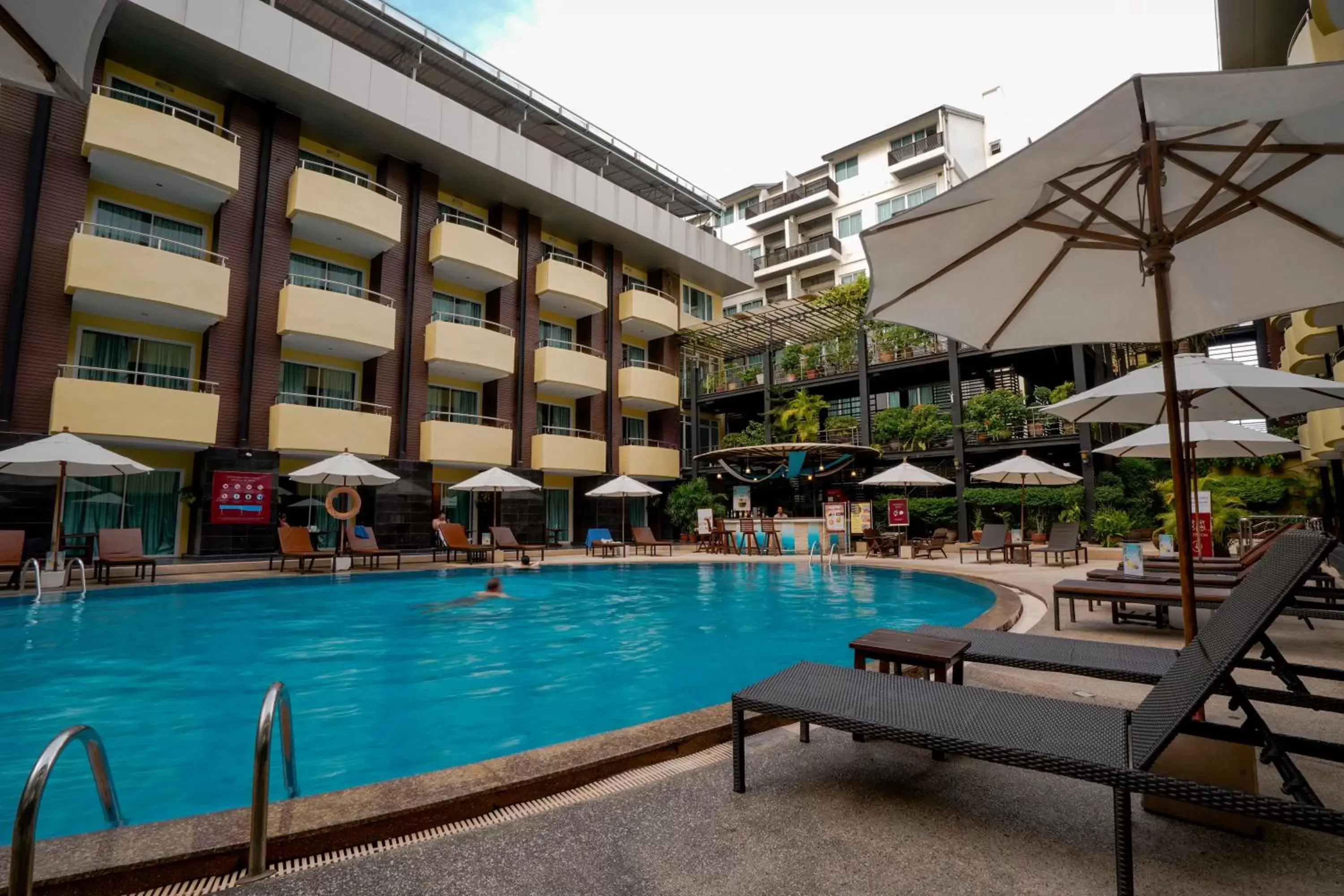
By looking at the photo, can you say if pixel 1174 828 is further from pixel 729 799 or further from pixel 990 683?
pixel 990 683

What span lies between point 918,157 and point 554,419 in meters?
23.1

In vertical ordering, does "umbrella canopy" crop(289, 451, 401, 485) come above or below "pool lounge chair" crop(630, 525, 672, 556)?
above

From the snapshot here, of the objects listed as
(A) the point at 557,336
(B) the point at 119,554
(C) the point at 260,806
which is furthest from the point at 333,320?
(C) the point at 260,806

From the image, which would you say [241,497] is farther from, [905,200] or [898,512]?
[905,200]

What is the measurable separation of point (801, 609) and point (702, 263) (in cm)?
2081

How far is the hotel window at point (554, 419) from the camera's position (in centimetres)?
2316

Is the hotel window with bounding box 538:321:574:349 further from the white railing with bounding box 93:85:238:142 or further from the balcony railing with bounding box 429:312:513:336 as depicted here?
the white railing with bounding box 93:85:238:142

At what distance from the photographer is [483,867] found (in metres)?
2.04

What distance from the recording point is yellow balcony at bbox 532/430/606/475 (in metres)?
21.3

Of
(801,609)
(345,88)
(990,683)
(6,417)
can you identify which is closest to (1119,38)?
(801,609)

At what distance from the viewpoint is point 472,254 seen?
20.0m

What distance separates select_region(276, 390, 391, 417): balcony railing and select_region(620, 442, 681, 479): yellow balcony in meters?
8.42

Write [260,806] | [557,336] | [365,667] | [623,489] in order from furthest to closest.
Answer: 1. [557,336]
2. [623,489]
3. [365,667]
4. [260,806]

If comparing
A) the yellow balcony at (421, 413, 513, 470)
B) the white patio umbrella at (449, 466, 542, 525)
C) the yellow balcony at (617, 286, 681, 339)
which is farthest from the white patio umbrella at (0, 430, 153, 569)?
the yellow balcony at (617, 286, 681, 339)
